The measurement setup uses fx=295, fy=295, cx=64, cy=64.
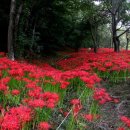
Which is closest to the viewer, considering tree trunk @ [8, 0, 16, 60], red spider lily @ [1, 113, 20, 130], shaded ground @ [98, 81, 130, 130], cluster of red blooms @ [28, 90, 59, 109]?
red spider lily @ [1, 113, 20, 130]

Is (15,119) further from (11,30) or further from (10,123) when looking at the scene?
(11,30)

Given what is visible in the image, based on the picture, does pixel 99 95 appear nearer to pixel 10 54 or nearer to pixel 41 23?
pixel 10 54

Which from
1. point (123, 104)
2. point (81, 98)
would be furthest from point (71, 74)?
point (123, 104)

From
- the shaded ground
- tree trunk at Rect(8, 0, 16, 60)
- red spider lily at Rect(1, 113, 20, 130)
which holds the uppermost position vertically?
tree trunk at Rect(8, 0, 16, 60)

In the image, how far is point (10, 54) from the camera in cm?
1319

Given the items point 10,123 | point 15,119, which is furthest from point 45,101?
point 10,123

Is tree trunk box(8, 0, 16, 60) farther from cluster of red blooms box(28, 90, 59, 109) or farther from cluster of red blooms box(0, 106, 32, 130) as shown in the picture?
cluster of red blooms box(0, 106, 32, 130)

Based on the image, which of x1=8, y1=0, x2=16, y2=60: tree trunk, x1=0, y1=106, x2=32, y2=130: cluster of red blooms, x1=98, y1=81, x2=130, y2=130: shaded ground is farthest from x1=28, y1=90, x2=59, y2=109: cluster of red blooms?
x1=8, y1=0, x2=16, y2=60: tree trunk

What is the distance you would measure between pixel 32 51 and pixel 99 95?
48.7 feet

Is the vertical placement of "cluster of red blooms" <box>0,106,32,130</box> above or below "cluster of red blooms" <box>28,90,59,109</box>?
below

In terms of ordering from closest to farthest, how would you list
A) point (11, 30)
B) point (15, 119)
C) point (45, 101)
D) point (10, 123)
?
point (10, 123)
point (15, 119)
point (45, 101)
point (11, 30)

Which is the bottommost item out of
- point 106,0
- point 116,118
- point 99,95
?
point 116,118

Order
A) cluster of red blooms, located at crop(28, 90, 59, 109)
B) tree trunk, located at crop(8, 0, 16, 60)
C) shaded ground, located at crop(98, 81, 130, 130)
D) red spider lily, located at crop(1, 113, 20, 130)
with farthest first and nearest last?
1. tree trunk, located at crop(8, 0, 16, 60)
2. shaded ground, located at crop(98, 81, 130, 130)
3. cluster of red blooms, located at crop(28, 90, 59, 109)
4. red spider lily, located at crop(1, 113, 20, 130)

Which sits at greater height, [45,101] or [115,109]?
[45,101]
